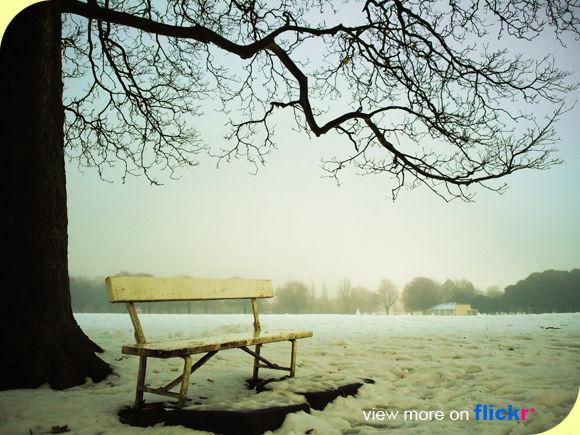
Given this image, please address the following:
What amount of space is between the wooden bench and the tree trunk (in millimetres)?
1095

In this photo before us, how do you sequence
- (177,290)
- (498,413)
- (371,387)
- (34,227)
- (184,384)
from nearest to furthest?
1. (184,384)
2. (498,413)
3. (177,290)
4. (34,227)
5. (371,387)

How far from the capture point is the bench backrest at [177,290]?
2729 millimetres

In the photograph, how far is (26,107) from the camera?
11.4 ft

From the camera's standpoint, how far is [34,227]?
3.38 meters

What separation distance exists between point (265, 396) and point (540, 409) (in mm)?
1981

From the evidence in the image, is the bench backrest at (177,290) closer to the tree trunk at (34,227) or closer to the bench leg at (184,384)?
the bench leg at (184,384)

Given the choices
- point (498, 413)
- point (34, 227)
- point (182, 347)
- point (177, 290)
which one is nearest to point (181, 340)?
point (177, 290)

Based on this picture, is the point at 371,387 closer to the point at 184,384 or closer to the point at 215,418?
the point at 215,418

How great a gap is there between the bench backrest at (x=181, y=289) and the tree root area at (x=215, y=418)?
2.49 feet

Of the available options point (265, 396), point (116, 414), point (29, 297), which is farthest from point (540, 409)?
point (29, 297)

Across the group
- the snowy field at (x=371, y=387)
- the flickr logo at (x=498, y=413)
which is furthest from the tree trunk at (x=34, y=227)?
the flickr logo at (x=498, y=413)

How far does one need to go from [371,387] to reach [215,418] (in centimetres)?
166

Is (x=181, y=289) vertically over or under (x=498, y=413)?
over

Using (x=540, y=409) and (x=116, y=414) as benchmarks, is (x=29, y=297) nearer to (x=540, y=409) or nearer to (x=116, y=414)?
(x=116, y=414)
